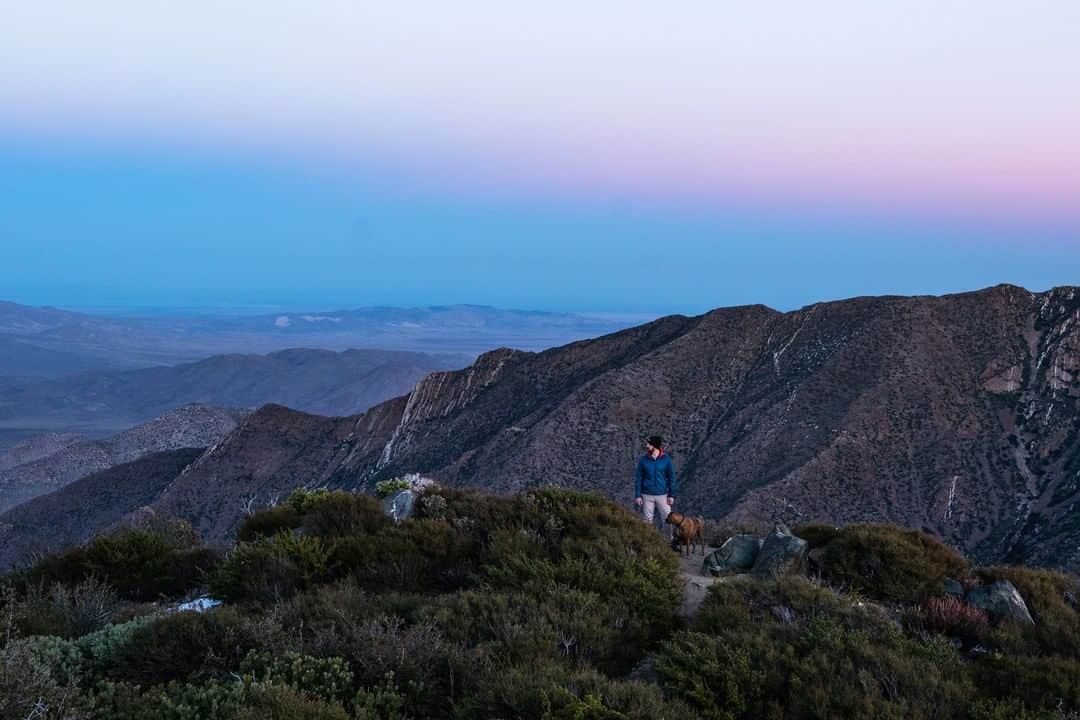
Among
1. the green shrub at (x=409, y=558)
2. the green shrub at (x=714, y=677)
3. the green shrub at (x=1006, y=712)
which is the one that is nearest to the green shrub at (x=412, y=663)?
the green shrub at (x=714, y=677)

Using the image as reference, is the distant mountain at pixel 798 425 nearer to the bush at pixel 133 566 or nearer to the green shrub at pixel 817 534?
the green shrub at pixel 817 534

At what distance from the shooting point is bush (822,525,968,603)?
374 inches

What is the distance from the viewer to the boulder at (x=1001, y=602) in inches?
330

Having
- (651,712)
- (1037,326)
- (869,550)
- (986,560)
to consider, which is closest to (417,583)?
(651,712)

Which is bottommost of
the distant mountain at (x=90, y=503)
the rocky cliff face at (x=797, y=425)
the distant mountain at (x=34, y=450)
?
the distant mountain at (x=34, y=450)

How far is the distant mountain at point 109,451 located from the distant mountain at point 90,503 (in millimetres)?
13868

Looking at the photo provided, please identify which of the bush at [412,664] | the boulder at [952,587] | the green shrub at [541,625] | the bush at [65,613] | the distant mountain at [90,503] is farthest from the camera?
the distant mountain at [90,503]

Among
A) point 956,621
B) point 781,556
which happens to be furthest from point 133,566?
point 956,621

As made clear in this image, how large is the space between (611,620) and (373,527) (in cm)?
452

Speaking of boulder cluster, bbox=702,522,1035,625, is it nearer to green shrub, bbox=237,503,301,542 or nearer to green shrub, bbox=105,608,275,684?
green shrub, bbox=105,608,275,684

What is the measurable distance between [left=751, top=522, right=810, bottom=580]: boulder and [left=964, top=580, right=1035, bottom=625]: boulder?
6.11ft

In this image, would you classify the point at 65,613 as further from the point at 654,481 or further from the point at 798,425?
the point at 798,425

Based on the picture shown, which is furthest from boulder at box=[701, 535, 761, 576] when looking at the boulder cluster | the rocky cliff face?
the rocky cliff face

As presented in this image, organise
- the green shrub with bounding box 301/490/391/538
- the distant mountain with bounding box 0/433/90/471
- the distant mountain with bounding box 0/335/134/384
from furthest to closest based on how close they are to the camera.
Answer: the distant mountain with bounding box 0/335/134/384
the distant mountain with bounding box 0/433/90/471
the green shrub with bounding box 301/490/391/538
